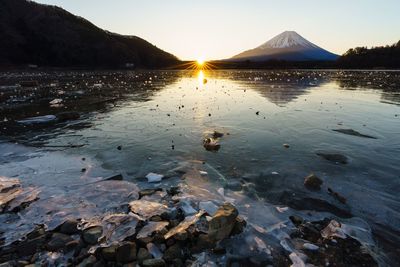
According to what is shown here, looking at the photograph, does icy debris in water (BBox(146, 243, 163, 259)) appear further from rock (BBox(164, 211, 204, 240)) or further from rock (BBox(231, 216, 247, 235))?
rock (BBox(231, 216, 247, 235))

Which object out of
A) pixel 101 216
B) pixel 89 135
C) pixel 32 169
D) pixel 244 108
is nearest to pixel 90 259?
pixel 101 216

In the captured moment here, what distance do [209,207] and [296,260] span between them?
253 cm

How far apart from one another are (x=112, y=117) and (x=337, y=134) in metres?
14.6

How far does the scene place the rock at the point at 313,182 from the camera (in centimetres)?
921

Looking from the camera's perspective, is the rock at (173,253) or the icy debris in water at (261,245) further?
the icy debris in water at (261,245)

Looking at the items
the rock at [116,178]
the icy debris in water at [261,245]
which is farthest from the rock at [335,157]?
the rock at [116,178]

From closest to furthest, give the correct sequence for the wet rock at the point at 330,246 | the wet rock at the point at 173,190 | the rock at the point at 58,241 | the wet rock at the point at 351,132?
the wet rock at the point at 330,246, the rock at the point at 58,241, the wet rock at the point at 173,190, the wet rock at the point at 351,132

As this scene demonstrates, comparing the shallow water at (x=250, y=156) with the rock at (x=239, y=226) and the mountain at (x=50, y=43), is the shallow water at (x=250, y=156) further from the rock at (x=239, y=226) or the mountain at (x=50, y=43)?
the mountain at (x=50, y=43)

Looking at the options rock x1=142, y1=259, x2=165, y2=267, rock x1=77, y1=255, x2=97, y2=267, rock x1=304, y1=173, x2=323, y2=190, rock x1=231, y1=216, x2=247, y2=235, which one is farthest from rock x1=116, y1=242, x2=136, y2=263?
rock x1=304, y1=173, x2=323, y2=190

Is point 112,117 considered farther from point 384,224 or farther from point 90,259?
point 384,224

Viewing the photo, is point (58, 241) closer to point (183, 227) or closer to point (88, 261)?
point (88, 261)

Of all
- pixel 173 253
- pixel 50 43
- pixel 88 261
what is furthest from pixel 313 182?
pixel 50 43

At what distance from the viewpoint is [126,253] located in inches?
225

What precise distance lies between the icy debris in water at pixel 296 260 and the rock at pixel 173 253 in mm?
2239
